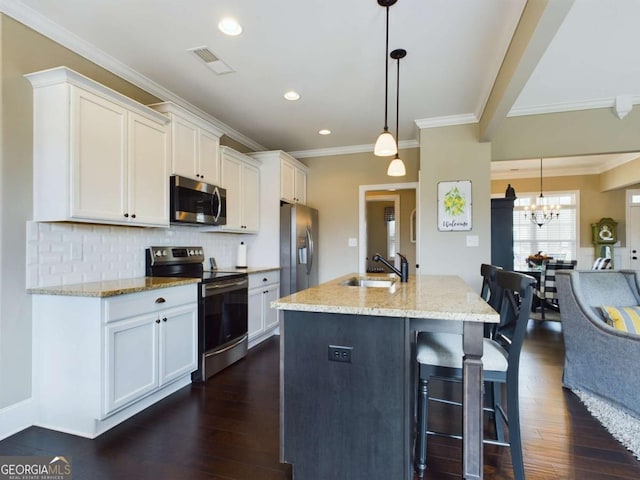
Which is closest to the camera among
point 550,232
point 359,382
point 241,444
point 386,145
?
point 359,382

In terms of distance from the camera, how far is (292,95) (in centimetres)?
335

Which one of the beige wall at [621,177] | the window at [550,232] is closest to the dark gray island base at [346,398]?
the window at [550,232]

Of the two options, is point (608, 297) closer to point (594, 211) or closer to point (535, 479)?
point (535, 479)

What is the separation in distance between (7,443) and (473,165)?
14.8 feet

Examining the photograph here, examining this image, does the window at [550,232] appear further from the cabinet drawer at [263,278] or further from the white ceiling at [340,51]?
the cabinet drawer at [263,278]

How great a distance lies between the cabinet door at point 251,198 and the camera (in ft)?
13.7

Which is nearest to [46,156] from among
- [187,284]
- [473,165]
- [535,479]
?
[187,284]

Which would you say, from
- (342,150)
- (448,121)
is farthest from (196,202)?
(448,121)

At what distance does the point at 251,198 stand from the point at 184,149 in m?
1.27

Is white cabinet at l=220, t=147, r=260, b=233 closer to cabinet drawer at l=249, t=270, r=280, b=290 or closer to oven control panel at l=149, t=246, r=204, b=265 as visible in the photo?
oven control panel at l=149, t=246, r=204, b=265

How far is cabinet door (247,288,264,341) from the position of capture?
370 centimetres

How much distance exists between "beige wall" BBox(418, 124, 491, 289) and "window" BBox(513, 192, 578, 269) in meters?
3.61

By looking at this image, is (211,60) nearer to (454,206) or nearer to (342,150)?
(342,150)

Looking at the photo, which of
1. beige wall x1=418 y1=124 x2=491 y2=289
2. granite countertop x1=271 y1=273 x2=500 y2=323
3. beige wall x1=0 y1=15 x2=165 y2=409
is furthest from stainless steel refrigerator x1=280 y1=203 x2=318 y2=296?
beige wall x1=0 y1=15 x2=165 y2=409
